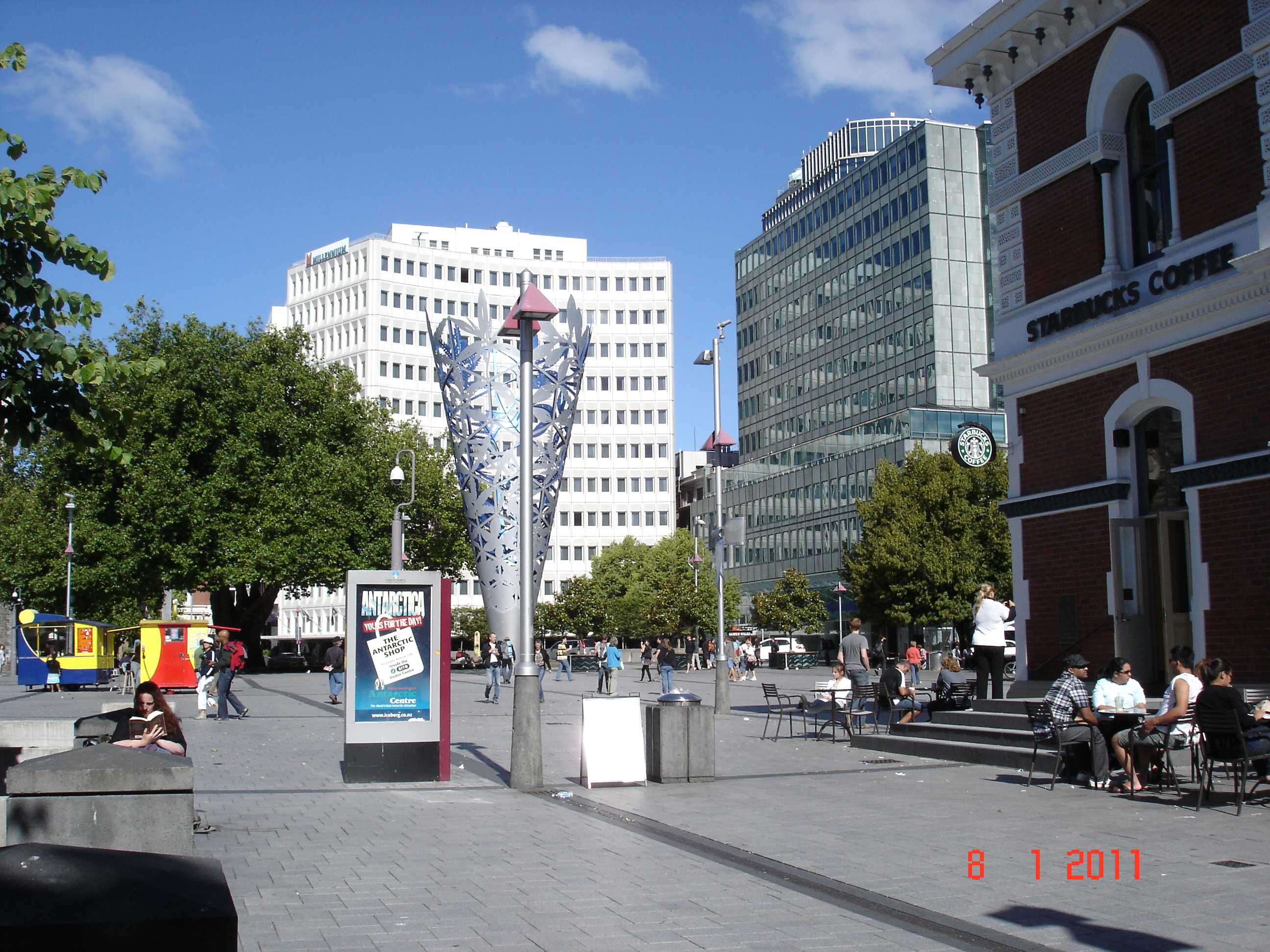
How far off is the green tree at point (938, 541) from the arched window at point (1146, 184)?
37053 millimetres

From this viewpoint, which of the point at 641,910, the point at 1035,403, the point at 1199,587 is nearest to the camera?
the point at 641,910

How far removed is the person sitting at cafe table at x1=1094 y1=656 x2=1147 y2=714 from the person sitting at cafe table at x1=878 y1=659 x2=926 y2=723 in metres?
5.01

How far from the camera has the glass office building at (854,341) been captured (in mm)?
74125

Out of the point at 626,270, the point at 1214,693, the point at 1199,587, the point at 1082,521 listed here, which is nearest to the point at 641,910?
the point at 1214,693

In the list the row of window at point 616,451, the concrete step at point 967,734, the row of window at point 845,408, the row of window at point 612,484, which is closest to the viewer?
the concrete step at point 967,734

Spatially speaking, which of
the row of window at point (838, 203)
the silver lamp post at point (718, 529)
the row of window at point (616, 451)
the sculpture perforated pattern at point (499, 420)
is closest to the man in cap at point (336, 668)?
the silver lamp post at point (718, 529)

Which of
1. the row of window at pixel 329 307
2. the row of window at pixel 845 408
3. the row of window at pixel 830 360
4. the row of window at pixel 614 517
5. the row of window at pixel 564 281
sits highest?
the row of window at pixel 564 281

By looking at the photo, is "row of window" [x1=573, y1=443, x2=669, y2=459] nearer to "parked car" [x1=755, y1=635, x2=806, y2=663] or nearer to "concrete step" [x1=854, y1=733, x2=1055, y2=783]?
"parked car" [x1=755, y1=635, x2=806, y2=663]

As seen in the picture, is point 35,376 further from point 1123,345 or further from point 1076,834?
point 1123,345

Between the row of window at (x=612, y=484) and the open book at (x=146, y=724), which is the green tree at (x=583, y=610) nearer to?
the row of window at (x=612, y=484)

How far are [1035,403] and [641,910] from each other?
13.1 m

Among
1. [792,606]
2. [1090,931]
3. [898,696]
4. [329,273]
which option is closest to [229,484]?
[898,696]

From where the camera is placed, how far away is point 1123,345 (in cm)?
1659
